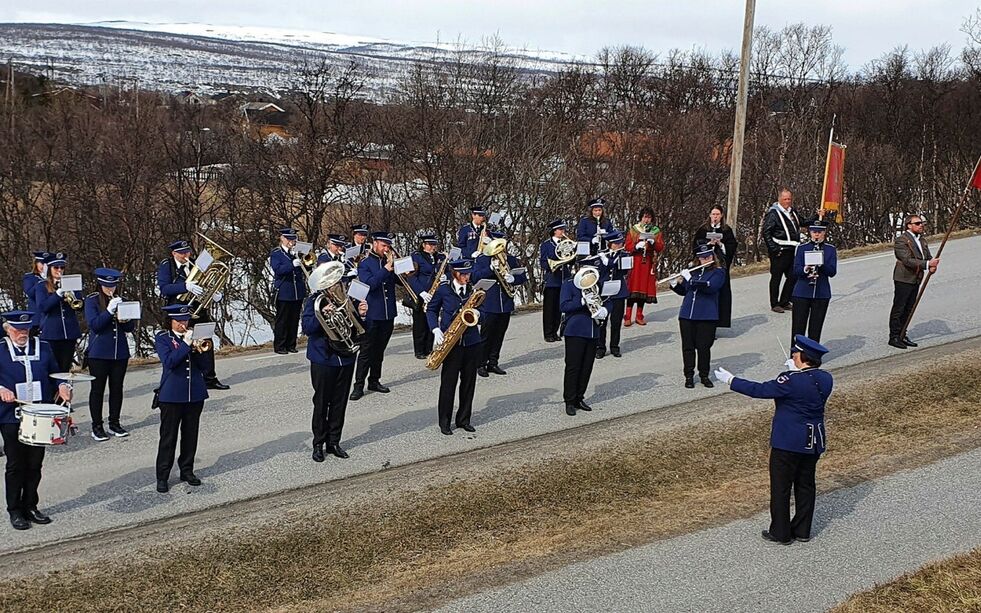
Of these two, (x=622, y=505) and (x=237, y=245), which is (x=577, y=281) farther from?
(x=237, y=245)

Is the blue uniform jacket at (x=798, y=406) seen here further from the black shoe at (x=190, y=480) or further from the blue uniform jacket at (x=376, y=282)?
the blue uniform jacket at (x=376, y=282)

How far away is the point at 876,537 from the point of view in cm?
837

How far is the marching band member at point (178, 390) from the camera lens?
946 centimetres

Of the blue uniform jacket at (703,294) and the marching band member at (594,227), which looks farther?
the marching band member at (594,227)

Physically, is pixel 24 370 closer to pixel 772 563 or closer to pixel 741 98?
pixel 772 563

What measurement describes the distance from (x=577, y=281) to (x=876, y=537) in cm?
470

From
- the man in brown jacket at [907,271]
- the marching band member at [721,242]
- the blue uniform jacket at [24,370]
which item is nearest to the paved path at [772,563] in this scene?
the blue uniform jacket at [24,370]

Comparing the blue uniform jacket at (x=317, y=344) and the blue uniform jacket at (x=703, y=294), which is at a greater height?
the blue uniform jacket at (x=703, y=294)

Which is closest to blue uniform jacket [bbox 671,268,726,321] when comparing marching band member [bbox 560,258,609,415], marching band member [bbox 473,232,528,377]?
marching band member [bbox 560,258,609,415]

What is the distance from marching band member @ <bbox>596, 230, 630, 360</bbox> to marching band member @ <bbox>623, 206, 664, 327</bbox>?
20.1 inches

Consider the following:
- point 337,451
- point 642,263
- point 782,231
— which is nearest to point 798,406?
point 337,451

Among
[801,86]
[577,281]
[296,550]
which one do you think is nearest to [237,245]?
[577,281]

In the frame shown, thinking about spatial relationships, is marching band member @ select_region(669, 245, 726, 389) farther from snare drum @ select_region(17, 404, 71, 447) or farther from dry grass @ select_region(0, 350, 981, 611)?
snare drum @ select_region(17, 404, 71, 447)

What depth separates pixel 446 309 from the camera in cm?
1130
